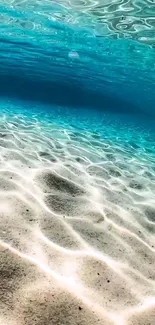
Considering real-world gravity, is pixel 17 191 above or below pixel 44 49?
below

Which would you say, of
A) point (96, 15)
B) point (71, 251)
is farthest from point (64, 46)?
point (71, 251)

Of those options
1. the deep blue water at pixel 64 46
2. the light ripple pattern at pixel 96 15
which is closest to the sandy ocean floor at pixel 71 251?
the light ripple pattern at pixel 96 15

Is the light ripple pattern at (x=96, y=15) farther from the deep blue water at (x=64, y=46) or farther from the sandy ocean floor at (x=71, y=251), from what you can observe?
the sandy ocean floor at (x=71, y=251)

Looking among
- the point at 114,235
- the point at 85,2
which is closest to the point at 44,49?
the point at 85,2

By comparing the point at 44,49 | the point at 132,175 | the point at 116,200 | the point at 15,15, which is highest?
the point at 15,15

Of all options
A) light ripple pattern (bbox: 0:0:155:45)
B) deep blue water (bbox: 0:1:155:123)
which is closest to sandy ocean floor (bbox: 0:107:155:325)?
light ripple pattern (bbox: 0:0:155:45)

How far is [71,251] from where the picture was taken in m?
2.54

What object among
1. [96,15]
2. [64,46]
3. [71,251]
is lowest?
[71,251]

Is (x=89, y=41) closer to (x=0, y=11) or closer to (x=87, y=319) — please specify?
(x=0, y=11)

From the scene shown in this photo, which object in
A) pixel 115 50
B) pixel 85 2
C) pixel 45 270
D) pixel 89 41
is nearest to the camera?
pixel 45 270

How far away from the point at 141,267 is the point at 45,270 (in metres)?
1.01

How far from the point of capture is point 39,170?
448cm

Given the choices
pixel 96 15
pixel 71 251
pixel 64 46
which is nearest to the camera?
pixel 71 251

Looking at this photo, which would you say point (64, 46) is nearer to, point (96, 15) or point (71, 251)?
point (96, 15)
